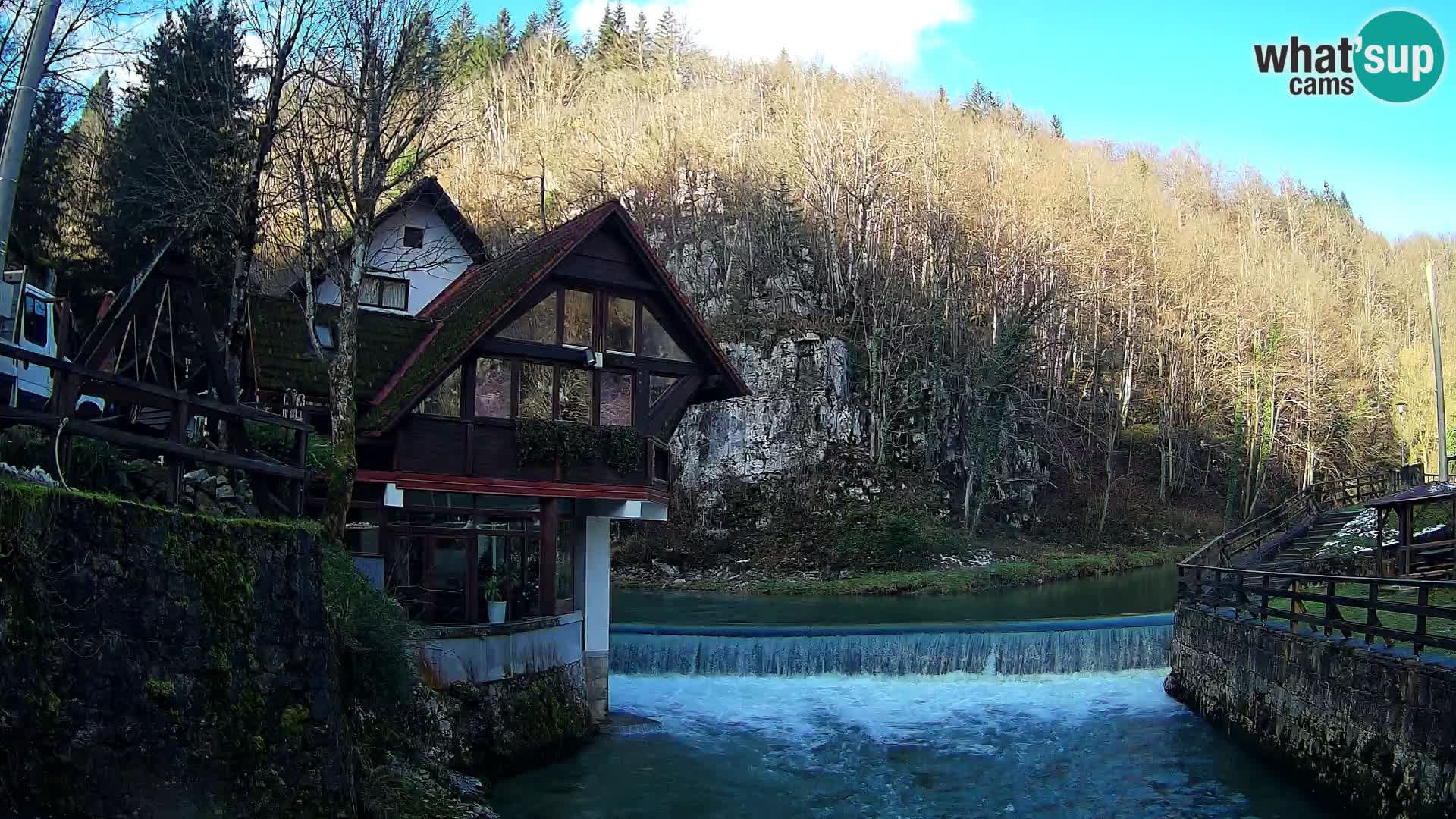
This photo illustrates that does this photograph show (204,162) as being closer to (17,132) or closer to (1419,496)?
(17,132)

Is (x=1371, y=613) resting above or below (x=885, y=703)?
above

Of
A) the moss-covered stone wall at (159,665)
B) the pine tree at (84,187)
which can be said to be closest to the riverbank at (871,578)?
the pine tree at (84,187)

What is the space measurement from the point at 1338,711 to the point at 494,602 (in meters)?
12.1

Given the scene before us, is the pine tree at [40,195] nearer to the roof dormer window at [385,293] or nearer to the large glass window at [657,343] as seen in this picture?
the roof dormer window at [385,293]

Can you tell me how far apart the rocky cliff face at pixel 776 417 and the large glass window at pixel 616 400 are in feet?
98.7

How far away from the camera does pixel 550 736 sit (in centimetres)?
1806

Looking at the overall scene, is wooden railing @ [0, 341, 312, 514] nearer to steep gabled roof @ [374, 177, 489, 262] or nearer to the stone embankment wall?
the stone embankment wall

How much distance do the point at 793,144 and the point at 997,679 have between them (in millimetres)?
42667

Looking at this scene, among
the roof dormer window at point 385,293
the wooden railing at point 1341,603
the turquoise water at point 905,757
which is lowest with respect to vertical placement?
the turquoise water at point 905,757

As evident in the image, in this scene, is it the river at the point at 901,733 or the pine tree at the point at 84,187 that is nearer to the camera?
the river at the point at 901,733

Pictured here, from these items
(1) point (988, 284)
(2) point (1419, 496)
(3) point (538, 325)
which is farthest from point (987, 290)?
(3) point (538, 325)

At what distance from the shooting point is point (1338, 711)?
1554cm

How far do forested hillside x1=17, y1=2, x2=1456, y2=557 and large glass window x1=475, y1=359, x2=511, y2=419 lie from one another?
3187 cm

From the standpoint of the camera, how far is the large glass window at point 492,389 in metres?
18.7
